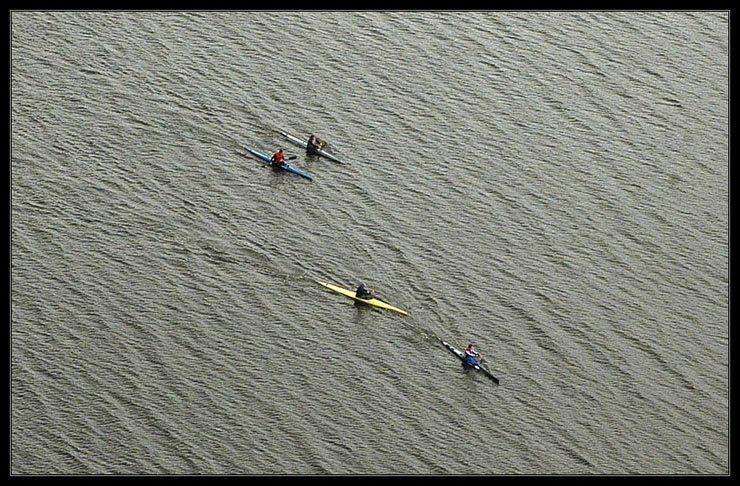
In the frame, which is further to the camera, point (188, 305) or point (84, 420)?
point (188, 305)

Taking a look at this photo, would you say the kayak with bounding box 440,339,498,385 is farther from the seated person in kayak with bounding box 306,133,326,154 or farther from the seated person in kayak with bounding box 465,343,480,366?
the seated person in kayak with bounding box 306,133,326,154

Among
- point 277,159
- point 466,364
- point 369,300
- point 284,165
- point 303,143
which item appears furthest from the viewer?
point 303,143

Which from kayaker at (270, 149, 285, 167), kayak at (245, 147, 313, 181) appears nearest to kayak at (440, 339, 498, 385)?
kayak at (245, 147, 313, 181)

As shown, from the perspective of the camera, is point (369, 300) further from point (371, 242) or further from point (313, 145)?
point (313, 145)

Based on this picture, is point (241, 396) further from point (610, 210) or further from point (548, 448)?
point (610, 210)

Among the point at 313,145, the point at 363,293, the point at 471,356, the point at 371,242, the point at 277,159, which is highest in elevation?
the point at 313,145

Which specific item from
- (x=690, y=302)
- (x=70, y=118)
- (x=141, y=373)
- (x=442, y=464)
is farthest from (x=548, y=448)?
(x=70, y=118)

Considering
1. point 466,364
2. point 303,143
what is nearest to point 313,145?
point 303,143

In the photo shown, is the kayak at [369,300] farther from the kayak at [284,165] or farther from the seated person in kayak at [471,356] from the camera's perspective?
the kayak at [284,165]
